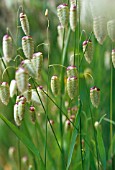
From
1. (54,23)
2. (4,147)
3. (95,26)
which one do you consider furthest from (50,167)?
(54,23)

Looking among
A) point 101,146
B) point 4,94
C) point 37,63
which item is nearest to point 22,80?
point 37,63

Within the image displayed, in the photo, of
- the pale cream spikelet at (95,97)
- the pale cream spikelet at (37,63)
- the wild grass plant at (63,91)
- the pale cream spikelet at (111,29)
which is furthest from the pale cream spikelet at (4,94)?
the pale cream spikelet at (111,29)

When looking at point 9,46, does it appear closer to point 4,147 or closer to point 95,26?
point 95,26

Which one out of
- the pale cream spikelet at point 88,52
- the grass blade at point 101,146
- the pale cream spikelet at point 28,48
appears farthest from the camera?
the grass blade at point 101,146

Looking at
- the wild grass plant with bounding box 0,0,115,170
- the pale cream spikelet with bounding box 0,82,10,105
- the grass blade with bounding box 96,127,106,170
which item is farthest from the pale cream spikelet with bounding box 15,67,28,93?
the grass blade with bounding box 96,127,106,170

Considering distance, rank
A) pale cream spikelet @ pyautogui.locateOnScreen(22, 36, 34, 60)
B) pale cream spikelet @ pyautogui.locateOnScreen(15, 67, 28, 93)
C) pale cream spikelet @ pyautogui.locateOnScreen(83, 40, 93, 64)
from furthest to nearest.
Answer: pale cream spikelet @ pyautogui.locateOnScreen(83, 40, 93, 64), pale cream spikelet @ pyautogui.locateOnScreen(22, 36, 34, 60), pale cream spikelet @ pyautogui.locateOnScreen(15, 67, 28, 93)

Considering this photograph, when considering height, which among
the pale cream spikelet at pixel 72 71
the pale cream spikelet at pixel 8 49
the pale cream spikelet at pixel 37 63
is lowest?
the pale cream spikelet at pixel 72 71

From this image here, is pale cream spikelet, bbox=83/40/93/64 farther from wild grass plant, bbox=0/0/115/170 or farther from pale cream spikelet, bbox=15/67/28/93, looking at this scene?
pale cream spikelet, bbox=15/67/28/93

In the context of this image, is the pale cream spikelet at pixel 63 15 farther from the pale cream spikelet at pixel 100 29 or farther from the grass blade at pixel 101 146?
the grass blade at pixel 101 146
